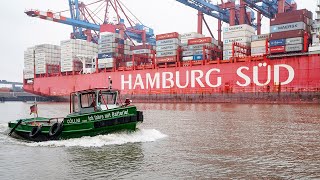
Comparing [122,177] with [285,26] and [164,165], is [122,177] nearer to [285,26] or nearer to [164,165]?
[164,165]

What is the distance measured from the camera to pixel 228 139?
14.3 meters

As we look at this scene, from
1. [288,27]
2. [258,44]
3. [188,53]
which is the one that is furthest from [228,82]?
[288,27]

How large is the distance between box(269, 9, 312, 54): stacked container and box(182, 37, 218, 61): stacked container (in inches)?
439

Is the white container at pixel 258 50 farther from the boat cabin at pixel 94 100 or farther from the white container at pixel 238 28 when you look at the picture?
the boat cabin at pixel 94 100

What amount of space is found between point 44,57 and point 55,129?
6214cm

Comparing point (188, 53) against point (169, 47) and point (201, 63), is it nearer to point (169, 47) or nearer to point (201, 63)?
point (169, 47)

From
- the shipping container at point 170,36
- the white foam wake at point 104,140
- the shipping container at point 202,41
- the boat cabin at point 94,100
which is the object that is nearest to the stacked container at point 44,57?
the shipping container at point 170,36

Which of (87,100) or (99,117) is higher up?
(87,100)

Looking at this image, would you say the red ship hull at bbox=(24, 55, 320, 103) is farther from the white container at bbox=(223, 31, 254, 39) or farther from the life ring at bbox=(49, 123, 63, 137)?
the life ring at bbox=(49, 123, 63, 137)

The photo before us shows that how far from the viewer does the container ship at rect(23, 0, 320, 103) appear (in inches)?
1615

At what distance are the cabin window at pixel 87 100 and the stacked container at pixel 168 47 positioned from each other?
129 feet

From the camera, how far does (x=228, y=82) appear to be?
46.0m

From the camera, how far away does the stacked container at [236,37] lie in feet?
168

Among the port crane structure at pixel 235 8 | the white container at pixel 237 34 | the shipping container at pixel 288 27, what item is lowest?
the shipping container at pixel 288 27
